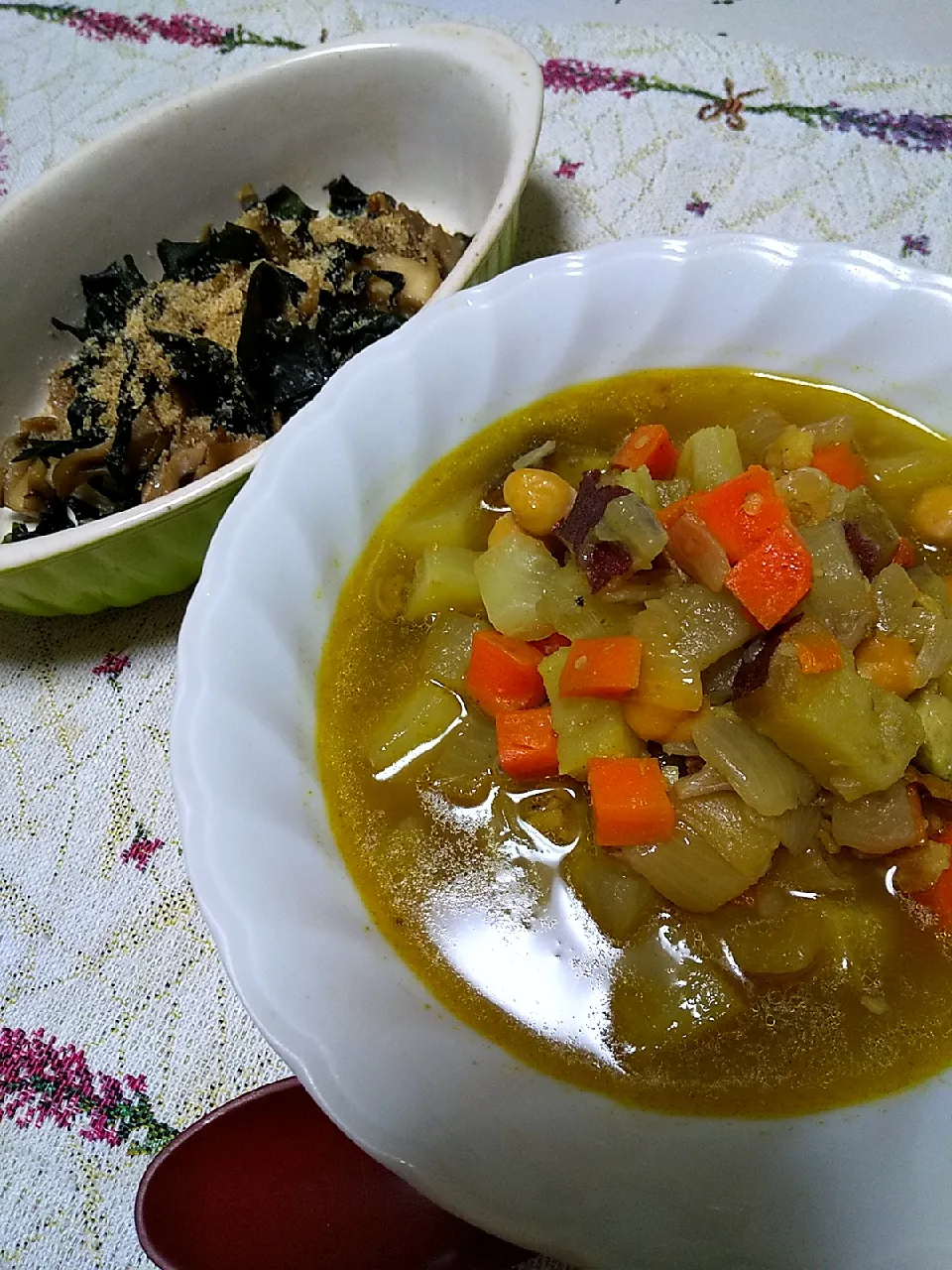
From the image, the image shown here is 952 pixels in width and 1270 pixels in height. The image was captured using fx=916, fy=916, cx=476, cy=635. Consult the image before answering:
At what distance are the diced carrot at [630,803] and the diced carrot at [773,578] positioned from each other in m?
0.30

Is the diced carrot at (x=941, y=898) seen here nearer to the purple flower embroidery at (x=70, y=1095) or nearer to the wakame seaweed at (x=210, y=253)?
the purple flower embroidery at (x=70, y=1095)

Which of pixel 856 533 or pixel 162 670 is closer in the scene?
pixel 856 533

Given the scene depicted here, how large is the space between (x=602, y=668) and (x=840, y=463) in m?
0.74

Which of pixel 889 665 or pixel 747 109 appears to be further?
pixel 747 109

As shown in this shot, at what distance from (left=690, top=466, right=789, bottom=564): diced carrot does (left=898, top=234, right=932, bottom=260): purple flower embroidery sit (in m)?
1.39

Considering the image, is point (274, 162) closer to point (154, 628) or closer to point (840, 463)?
point (154, 628)

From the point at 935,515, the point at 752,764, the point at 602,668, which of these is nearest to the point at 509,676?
the point at 602,668

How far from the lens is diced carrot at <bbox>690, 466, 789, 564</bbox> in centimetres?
150

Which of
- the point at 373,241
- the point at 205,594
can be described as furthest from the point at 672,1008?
the point at 373,241

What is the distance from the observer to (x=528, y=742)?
158cm

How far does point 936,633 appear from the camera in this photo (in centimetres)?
154

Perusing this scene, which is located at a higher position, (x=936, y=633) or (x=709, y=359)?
(x=709, y=359)

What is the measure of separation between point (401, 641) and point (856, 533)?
2.76ft

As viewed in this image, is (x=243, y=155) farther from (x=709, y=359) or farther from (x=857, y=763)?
(x=857, y=763)
